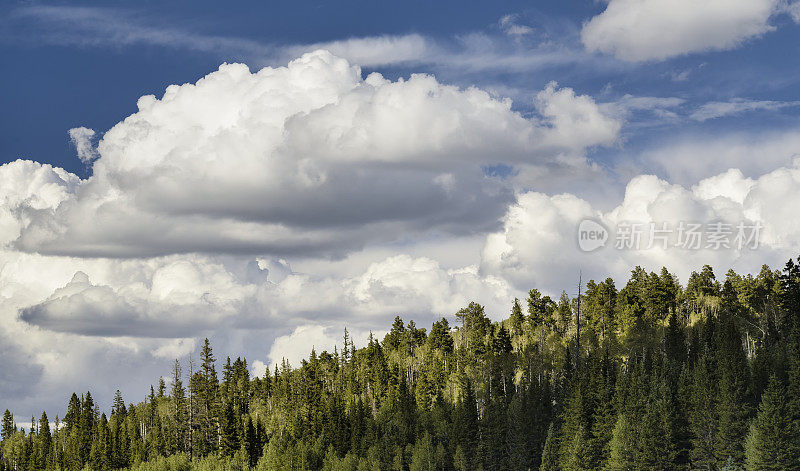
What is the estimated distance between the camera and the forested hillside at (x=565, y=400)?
103312 millimetres

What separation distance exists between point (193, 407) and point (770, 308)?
11170 cm

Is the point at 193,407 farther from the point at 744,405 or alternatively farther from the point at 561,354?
the point at 744,405

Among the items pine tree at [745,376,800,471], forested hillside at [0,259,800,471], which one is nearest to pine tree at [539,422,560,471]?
forested hillside at [0,259,800,471]

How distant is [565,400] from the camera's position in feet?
395

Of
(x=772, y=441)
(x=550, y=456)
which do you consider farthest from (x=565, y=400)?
(x=772, y=441)

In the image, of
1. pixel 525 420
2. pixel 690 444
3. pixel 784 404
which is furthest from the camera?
pixel 525 420

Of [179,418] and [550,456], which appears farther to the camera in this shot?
[179,418]

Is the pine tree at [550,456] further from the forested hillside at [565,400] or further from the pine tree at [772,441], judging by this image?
the pine tree at [772,441]

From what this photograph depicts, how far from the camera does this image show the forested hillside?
103 metres

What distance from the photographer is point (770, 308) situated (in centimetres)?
15700

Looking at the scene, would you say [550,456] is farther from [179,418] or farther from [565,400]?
[179,418]

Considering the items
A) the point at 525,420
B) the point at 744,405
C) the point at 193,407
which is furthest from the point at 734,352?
the point at 193,407

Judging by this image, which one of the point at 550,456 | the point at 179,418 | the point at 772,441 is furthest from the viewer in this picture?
the point at 179,418

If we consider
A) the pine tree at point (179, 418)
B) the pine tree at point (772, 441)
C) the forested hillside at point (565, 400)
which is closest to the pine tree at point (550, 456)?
the forested hillside at point (565, 400)
